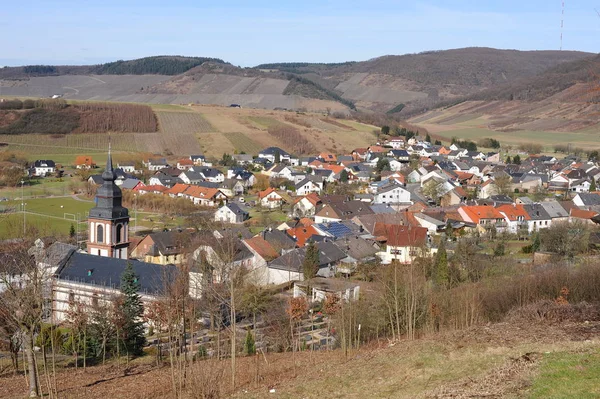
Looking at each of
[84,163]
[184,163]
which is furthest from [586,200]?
[84,163]

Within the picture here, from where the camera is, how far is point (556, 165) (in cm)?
7506

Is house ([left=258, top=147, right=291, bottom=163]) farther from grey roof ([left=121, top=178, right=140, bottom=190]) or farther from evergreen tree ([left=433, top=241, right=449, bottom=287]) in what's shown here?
evergreen tree ([left=433, top=241, right=449, bottom=287])

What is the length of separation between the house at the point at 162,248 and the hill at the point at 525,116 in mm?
74632

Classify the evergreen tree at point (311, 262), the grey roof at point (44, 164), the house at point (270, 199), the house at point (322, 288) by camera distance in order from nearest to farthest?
1. the house at point (322, 288)
2. the evergreen tree at point (311, 262)
3. the house at point (270, 199)
4. the grey roof at point (44, 164)

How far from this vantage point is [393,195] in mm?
55281

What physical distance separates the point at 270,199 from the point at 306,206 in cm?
551

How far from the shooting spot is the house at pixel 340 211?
4603 centimetres

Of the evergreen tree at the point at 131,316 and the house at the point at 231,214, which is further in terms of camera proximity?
the house at the point at 231,214

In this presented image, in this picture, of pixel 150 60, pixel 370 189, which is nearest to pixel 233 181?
pixel 370 189

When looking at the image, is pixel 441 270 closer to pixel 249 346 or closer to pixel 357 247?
pixel 357 247

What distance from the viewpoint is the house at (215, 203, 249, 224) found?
4747 centimetres

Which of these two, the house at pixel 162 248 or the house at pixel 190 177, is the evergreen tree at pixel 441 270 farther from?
the house at pixel 190 177

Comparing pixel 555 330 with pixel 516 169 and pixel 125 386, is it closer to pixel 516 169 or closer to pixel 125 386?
pixel 125 386

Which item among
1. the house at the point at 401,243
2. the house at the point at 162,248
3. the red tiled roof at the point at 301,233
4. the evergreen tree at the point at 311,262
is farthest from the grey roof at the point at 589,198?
the house at the point at 162,248
